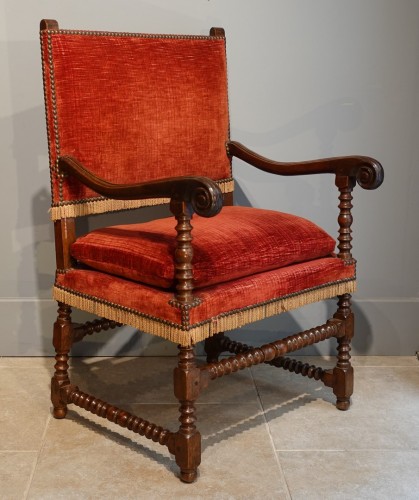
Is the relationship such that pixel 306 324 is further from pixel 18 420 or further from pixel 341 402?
pixel 18 420

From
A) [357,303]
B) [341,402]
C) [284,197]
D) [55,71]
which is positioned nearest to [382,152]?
[284,197]

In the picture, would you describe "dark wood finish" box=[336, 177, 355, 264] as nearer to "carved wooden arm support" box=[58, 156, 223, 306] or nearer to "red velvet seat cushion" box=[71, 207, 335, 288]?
"red velvet seat cushion" box=[71, 207, 335, 288]

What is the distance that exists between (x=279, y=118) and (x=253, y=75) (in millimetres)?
182

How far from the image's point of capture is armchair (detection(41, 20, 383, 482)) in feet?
6.46

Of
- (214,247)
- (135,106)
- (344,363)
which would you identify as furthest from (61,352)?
(344,363)

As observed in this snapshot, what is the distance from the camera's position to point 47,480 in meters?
2.05

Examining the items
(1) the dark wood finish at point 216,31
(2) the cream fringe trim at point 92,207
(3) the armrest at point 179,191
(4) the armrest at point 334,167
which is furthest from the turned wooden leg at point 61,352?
(1) the dark wood finish at point 216,31

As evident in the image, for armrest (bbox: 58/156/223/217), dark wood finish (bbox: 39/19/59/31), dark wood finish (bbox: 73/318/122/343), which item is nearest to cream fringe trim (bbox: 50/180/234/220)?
armrest (bbox: 58/156/223/217)

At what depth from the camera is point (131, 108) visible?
2328 mm

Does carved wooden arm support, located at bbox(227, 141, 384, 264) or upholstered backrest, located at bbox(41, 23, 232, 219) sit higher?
upholstered backrest, located at bbox(41, 23, 232, 219)

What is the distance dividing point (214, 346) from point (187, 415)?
82cm

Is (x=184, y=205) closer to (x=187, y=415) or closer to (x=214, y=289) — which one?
(x=214, y=289)

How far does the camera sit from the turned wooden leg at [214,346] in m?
2.80

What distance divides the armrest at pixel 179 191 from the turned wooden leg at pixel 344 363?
2.57 feet
